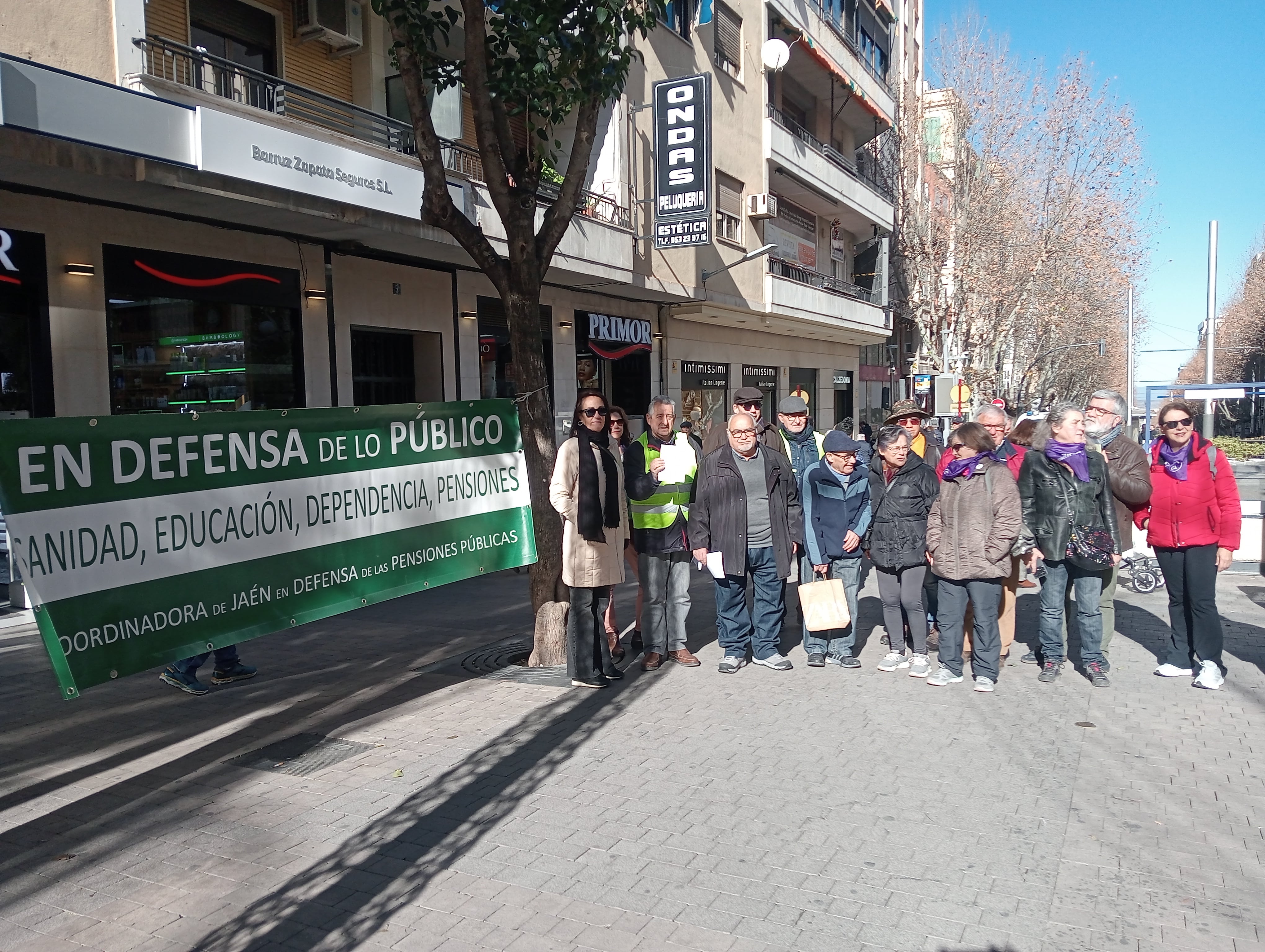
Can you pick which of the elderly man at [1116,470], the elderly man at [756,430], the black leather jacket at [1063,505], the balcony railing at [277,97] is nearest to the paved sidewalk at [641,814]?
the elderly man at [1116,470]

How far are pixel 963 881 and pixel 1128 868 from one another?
724 millimetres

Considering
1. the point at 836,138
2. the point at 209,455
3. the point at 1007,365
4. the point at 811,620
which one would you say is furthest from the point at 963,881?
the point at 1007,365

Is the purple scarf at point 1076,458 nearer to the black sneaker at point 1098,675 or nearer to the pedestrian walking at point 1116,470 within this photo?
the pedestrian walking at point 1116,470

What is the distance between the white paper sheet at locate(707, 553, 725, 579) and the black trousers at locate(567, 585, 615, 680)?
82 centimetres

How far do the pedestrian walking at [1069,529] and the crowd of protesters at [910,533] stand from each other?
0.04ft

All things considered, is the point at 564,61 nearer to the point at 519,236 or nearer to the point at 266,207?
the point at 519,236

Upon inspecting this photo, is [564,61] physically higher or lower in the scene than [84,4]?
lower

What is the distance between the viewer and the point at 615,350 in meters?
18.5

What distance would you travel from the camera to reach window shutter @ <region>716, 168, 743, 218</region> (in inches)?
793

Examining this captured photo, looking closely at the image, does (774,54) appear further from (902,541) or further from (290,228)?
(902,541)

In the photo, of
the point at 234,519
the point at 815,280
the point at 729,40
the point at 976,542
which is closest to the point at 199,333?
the point at 234,519

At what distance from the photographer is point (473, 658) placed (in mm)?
7461

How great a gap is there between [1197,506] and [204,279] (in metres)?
10.0

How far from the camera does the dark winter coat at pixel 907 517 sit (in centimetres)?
665
